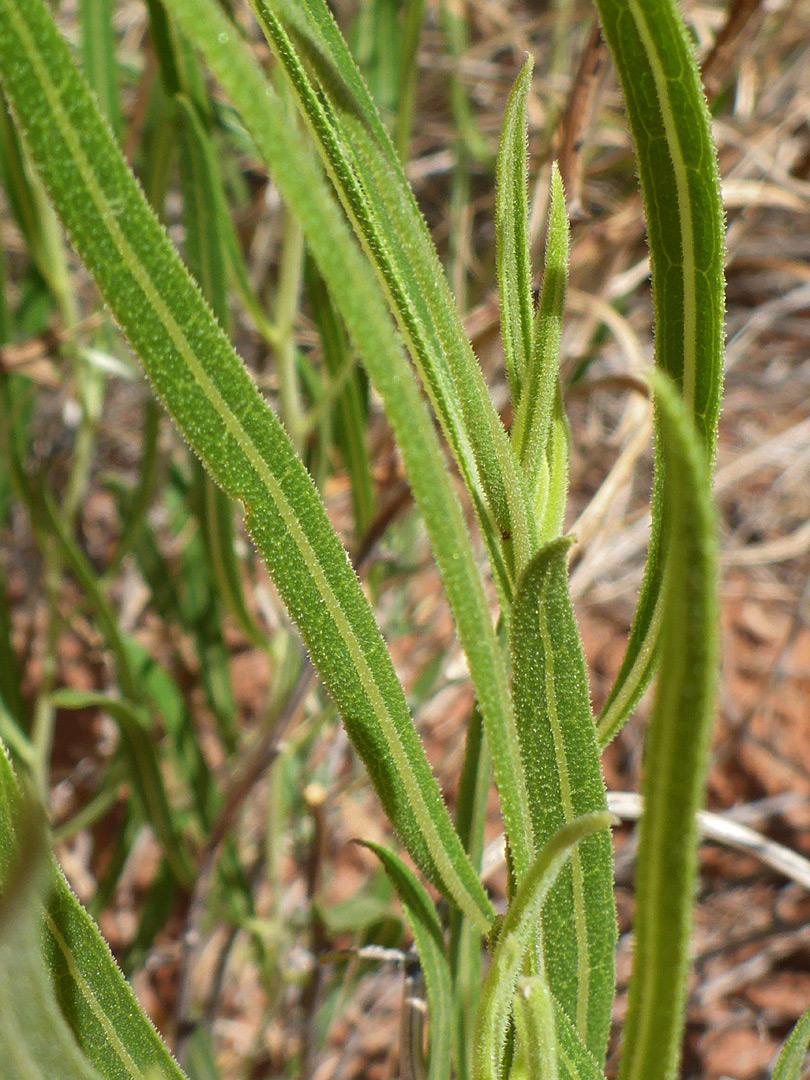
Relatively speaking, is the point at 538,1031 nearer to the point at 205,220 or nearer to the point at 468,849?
the point at 468,849

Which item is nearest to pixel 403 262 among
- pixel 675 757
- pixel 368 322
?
pixel 368 322

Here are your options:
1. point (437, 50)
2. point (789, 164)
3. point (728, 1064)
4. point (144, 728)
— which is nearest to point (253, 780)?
point (144, 728)

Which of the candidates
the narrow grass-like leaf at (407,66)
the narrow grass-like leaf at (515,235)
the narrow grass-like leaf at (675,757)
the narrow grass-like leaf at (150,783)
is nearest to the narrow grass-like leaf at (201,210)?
the narrow grass-like leaf at (407,66)

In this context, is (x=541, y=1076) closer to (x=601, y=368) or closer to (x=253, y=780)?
(x=253, y=780)

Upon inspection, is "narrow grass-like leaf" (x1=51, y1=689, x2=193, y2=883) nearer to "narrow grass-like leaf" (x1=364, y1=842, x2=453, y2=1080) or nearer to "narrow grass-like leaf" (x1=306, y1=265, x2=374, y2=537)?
"narrow grass-like leaf" (x1=306, y1=265, x2=374, y2=537)

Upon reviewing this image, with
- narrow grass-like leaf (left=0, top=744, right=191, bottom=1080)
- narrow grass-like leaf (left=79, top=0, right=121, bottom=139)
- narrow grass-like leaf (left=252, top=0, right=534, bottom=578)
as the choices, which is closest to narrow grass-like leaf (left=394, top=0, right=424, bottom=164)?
narrow grass-like leaf (left=79, top=0, right=121, bottom=139)

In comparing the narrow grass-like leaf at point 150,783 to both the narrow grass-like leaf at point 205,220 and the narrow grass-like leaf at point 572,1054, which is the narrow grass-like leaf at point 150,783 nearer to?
the narrow grass-like leaf at point 205,220

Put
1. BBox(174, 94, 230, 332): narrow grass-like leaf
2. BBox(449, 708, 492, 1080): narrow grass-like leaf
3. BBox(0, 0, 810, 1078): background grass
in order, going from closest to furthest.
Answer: BBox(449, 708, 492, 1080): narrow grass-like leaf → BBox(174, 94, 230, 332): narrow grass-like leaf → BBox(0, 0, 810, 1078): background grass
